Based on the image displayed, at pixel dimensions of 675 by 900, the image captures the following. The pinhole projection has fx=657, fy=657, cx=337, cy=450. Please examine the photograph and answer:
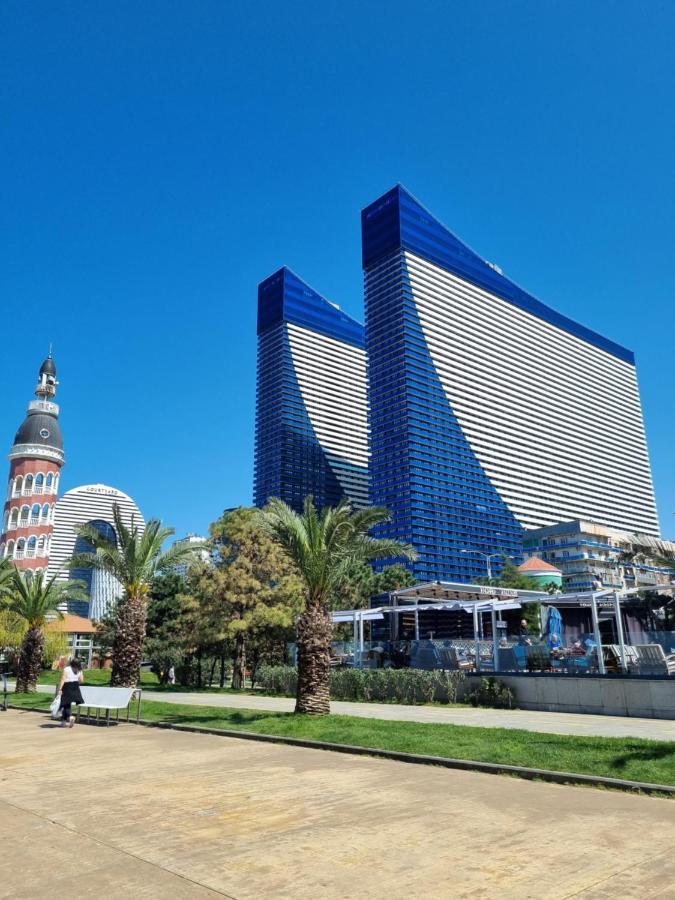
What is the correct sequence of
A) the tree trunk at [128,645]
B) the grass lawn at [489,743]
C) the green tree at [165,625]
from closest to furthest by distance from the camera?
1. the grass lawn at [489,743]
2. the tree trunk at [128,645]
3. the green tree at [165,625]

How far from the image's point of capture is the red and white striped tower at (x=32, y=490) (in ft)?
246

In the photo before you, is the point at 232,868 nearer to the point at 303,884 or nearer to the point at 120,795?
the point at 303,884

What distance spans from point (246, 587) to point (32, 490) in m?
56.8

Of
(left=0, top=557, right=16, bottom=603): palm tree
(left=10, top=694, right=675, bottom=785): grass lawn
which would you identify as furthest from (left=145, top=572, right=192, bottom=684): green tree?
(left=10, top=694, right=675, bottom=785): grass lawn

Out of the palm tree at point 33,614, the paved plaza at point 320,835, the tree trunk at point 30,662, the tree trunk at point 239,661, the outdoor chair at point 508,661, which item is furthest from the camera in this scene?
the tree trunk at point 239,661

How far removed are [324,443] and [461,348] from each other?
168ft

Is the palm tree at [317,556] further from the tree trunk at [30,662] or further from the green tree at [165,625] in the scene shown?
the green tree at [165,625]

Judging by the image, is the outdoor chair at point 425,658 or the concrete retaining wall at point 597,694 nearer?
the concrete retaining wall at point 597,694

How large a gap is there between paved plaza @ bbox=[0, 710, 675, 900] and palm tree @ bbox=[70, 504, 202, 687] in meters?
13.0

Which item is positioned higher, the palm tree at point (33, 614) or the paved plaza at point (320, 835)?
the palm tree at point (33, 614)

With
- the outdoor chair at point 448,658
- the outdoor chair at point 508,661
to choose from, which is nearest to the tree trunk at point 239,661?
the outdoor chair at point 448,658

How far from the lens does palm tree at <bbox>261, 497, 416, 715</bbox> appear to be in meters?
16.1

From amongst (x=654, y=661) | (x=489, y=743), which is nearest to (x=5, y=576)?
(x=654, y=661)

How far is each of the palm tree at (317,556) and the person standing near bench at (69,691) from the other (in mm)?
5180
